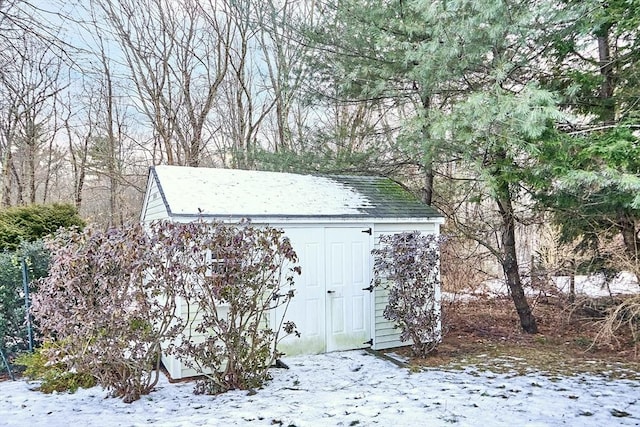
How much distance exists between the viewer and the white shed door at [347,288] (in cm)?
623

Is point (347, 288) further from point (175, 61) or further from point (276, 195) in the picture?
point (175, 61)

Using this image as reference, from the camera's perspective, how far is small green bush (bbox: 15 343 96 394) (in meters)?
4.87

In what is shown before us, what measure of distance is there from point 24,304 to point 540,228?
899 cm

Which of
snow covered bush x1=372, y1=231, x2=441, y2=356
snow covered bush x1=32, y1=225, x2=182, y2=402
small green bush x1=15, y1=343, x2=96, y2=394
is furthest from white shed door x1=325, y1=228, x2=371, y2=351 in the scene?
small green bush x1=15, y1=343, x2=96, y2=394

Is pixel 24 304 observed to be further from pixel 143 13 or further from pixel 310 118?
pixel 143 13

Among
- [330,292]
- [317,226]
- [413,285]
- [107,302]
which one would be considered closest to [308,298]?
[330,292]

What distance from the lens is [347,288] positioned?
6367mm

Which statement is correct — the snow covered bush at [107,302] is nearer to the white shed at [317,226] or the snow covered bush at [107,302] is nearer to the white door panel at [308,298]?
the white shed at [317,226]

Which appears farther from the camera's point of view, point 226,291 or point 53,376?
point 53,376

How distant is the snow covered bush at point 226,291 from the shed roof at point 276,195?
0.59 metres

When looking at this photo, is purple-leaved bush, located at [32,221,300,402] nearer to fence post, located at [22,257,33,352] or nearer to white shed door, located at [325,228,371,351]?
fence post, located at [22,257,33,352]

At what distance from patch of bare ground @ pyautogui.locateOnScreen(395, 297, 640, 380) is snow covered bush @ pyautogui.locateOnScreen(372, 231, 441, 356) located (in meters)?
0.37

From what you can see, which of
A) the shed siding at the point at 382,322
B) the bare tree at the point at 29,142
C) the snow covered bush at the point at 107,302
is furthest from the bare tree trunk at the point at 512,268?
the bare tree at the point at 29,142

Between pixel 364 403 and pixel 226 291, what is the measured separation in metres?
1.89
